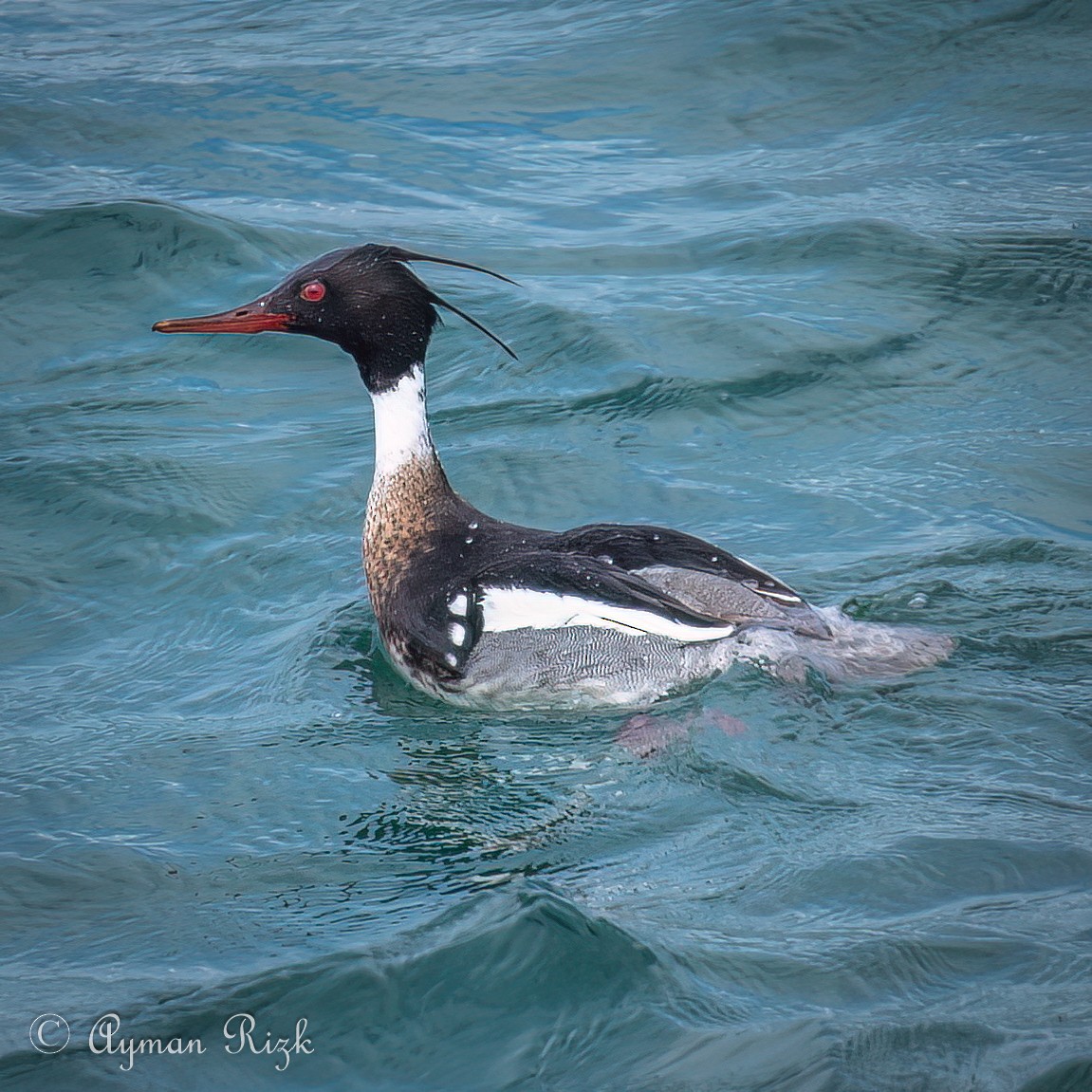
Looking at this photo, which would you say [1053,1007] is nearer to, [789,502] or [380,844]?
[380,844]

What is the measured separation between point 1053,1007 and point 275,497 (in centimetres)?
467

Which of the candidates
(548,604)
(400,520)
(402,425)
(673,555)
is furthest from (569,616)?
(402,425)

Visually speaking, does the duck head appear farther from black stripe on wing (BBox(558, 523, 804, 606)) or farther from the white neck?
black stripe on wing (BBox(558, 523, 804, 606))

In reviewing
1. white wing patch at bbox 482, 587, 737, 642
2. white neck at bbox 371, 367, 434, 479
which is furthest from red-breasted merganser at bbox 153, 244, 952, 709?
white neck at bbox 371, 367, 434, 479

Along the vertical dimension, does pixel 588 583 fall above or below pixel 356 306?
below

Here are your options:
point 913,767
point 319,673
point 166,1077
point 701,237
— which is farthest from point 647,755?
point 701,237

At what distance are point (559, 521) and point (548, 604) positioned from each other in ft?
5.12

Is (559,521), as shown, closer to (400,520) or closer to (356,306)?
(400,520)

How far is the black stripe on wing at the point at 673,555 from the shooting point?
533cm

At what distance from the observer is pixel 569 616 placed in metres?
5.28

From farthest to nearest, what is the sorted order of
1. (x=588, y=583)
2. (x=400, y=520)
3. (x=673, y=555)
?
(x=400, y=520) < (x=673, y=555) < (x=588, y=583)

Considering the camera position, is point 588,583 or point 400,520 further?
point 400,520

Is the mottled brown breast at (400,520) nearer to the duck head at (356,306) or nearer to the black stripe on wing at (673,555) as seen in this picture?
the duck head at (356,306)

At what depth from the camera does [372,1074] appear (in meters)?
3.58
